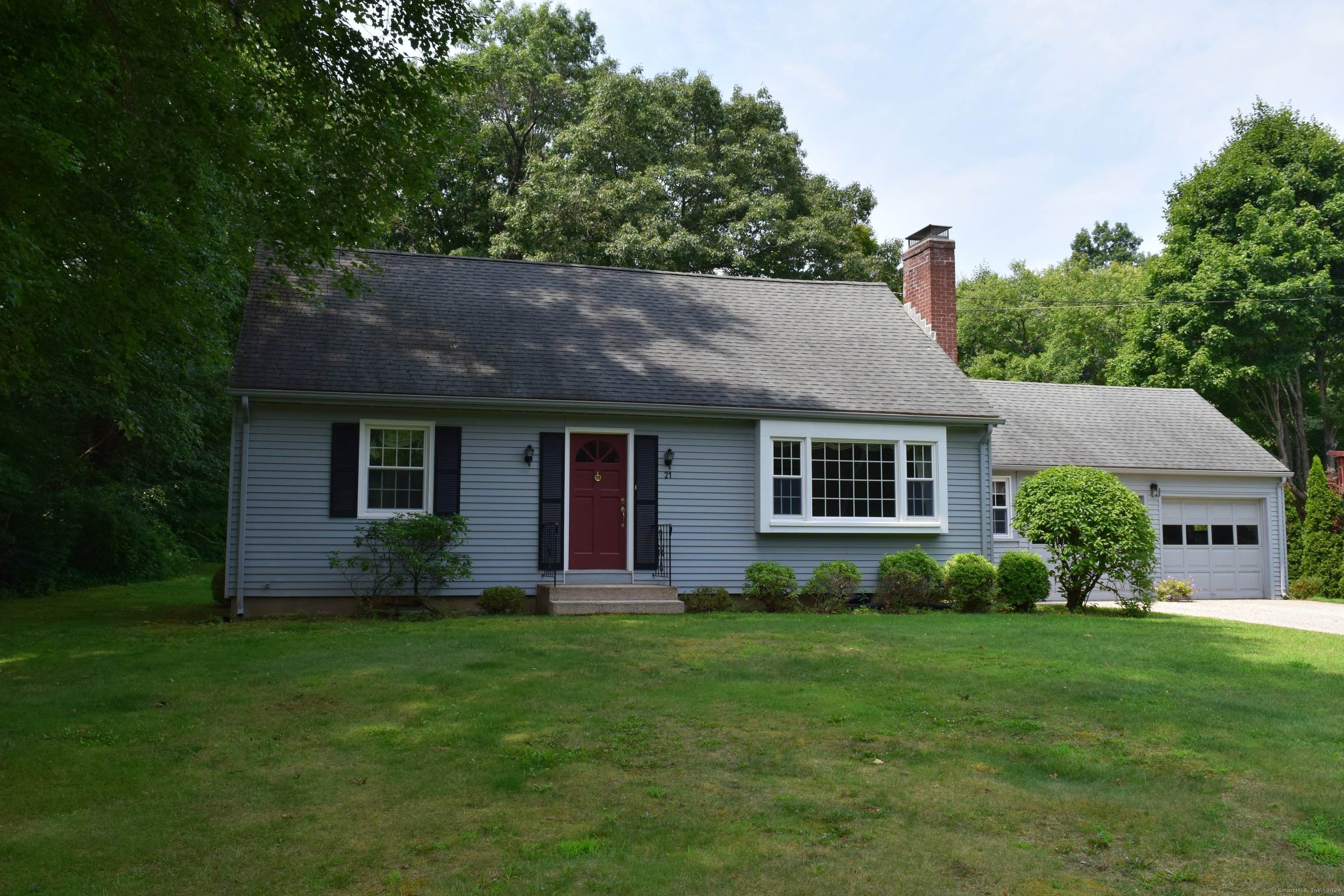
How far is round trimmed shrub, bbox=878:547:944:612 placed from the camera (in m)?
13.6

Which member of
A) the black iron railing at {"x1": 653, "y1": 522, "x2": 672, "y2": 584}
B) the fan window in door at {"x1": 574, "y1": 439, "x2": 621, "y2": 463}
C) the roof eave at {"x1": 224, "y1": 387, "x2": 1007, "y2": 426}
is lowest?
the black iron railing at {"x1": 653, "y1": 522, "x2": 672, "y2": 584}

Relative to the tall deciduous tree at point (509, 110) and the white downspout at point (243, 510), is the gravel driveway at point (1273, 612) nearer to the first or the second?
the white downspout at point (243, 510)

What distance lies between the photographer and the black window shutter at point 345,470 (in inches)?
484

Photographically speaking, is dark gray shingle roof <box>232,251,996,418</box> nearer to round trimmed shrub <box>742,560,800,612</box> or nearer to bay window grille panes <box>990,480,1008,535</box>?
round trimmed shrub <box>742,560,800,612</box>

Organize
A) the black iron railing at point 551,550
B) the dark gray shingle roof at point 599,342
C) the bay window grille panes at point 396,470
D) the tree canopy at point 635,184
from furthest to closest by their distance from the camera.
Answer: the tree canopy at point 635,184 < the black iron railing at point 551,550 < the dark gray shingle roof at point 599,342 < the bay window grille panes at point 396,470

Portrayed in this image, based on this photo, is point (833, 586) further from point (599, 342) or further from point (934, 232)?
point (934, 232)

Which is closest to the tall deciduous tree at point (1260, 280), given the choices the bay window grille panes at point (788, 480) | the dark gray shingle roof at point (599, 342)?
the dark gray shingle roof at point (599, 342)

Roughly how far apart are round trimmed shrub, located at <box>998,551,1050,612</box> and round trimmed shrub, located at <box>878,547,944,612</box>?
0.95m

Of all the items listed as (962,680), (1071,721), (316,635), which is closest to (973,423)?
(962,680)

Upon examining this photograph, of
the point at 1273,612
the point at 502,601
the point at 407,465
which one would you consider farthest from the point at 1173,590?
the point at 407,465

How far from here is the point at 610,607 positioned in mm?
12266

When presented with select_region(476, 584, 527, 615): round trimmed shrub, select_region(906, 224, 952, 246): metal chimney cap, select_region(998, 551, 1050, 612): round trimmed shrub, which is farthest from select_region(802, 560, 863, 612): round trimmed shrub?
select_region(906, 224, 952, 246): metal chimney cap

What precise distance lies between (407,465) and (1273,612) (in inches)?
566

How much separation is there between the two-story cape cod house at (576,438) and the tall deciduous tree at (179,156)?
1562mm
